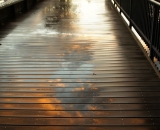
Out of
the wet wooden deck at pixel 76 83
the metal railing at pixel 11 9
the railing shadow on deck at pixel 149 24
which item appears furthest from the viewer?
the metal railing at pixel 11 9

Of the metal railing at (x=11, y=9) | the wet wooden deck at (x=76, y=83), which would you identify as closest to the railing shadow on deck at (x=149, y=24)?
the wet wooden deck at (x=76, y=83)

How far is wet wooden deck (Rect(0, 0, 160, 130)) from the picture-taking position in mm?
2553

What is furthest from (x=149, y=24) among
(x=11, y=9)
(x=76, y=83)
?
(x=11, y=9)

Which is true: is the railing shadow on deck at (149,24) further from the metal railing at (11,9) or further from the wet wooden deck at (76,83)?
the metal railing at (11,9)

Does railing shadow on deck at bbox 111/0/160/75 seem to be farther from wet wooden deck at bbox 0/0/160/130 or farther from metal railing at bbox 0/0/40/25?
metal railing at bbox 0/0/40/25

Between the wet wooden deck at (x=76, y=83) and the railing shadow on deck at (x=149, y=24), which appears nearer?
the wet wooden deck at (x=76, y=83)

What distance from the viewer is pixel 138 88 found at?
125 inches

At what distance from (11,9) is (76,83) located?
18.0 feet

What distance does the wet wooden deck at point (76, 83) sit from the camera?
2.55 m

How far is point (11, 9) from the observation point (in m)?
8.11

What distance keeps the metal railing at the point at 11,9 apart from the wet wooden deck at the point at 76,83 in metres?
1.40

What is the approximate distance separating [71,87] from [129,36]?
2.75 m

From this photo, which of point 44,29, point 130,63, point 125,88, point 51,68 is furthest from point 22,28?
point 125,88

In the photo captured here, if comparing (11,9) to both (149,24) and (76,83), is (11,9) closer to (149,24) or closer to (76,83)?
(149,24)
